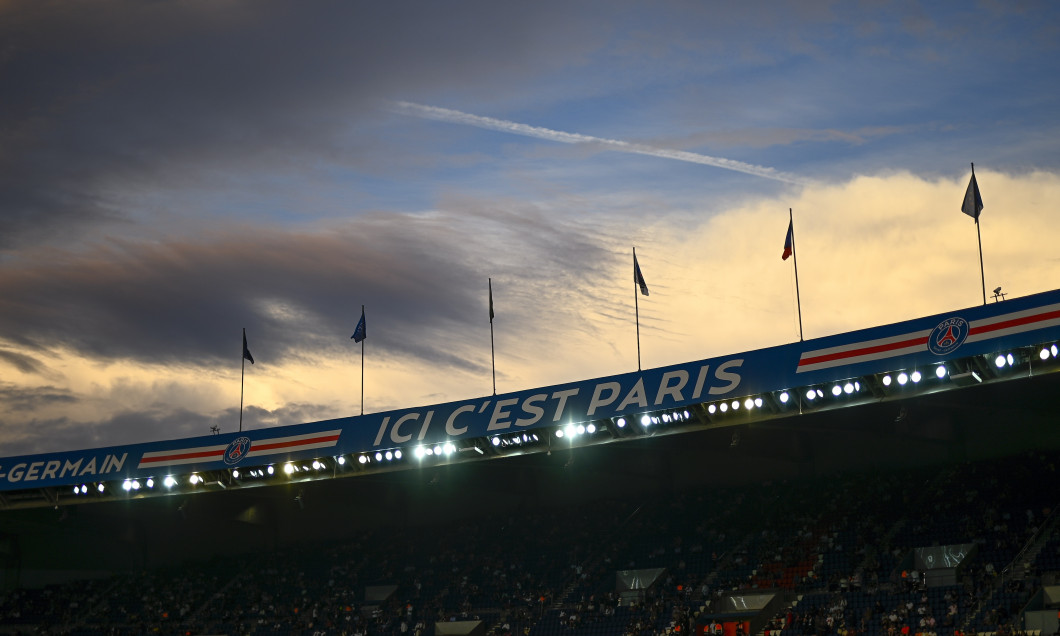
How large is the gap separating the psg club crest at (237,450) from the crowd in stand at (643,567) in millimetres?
8589

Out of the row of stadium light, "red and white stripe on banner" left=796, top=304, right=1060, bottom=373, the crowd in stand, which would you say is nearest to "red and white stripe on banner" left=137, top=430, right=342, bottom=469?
the row of stadium light

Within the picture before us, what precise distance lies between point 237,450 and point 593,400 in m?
15.9

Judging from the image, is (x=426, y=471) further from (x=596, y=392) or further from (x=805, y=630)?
(x=805, y=630)

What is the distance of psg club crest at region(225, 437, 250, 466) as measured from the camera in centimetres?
4644

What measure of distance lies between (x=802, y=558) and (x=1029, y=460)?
8970 mm

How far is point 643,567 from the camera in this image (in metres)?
46.4

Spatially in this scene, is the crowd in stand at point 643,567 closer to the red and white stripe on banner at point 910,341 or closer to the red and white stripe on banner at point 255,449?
the red and white stripe on banner at point 910,341

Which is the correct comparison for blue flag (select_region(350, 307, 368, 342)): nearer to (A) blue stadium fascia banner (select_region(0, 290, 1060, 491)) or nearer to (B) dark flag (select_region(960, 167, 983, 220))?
(A) blue stadium fascia banner (select_region(0, 290, 1060, 491))

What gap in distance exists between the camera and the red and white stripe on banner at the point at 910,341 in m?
31.2

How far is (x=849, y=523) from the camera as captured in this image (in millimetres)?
42844

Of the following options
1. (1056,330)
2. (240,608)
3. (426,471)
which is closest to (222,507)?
(240,608)

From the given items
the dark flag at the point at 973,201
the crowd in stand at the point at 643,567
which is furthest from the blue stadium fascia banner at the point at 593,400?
the crowd in stand at the point at 643,567

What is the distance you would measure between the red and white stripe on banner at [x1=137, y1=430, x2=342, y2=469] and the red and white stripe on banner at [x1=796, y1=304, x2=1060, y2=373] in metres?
19.4

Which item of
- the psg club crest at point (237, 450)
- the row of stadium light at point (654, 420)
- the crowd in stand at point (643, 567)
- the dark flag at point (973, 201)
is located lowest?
the crowd in stand at point (643, 567)
